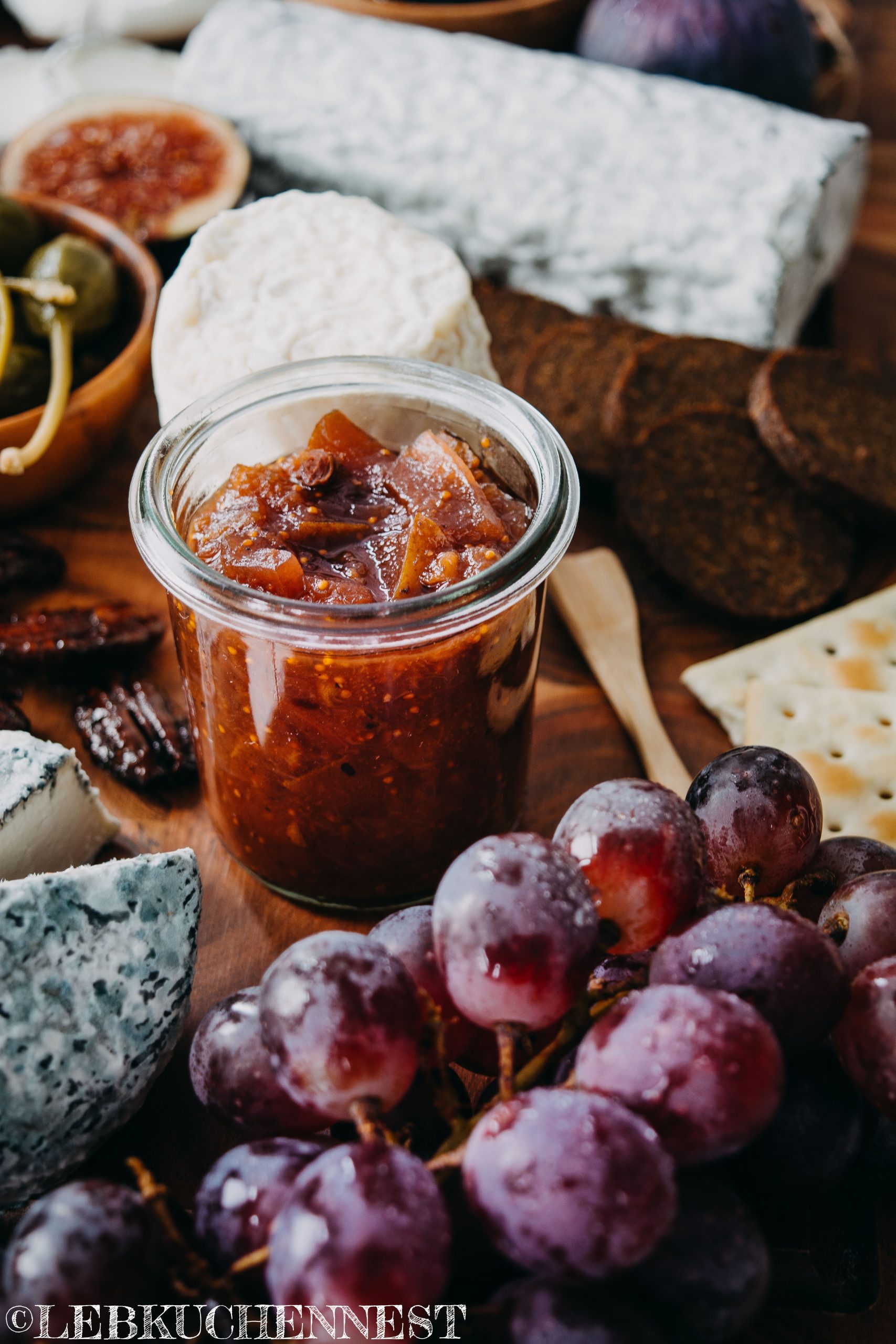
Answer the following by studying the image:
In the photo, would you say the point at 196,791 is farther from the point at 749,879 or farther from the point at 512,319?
the point at 512,319

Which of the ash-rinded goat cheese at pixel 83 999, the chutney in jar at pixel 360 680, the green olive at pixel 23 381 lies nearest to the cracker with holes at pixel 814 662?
the chutney in jar at pixel 360 680

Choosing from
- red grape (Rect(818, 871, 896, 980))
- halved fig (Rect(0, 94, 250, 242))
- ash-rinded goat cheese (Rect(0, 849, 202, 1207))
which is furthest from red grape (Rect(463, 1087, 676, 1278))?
halved fig (Rect(0, 94, 250, 242))

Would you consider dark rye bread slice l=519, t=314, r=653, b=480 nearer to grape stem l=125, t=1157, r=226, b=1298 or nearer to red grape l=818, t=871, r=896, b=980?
red grape l=818, t=871, r=896, b=980

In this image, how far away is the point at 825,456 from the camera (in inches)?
67.2

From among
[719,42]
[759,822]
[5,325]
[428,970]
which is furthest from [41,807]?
[719,42]

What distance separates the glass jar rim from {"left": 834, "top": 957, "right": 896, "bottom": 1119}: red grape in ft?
1.49

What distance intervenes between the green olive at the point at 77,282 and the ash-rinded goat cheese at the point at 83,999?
3.46 ft

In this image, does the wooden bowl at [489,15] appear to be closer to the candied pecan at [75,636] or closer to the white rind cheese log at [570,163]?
the white rind cheese log at [570,163]

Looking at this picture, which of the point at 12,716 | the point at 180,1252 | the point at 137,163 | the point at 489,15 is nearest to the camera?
the point at 180,1252

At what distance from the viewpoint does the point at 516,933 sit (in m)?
0.73

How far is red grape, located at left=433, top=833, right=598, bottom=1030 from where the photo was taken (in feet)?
2.40

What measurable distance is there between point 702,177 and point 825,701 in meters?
1.06

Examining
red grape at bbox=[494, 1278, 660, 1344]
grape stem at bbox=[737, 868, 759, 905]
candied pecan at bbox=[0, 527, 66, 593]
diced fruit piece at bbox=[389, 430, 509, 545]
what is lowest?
candied pecan at bbox=[0, 527, 66, 593]

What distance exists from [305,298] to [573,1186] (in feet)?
3.92
